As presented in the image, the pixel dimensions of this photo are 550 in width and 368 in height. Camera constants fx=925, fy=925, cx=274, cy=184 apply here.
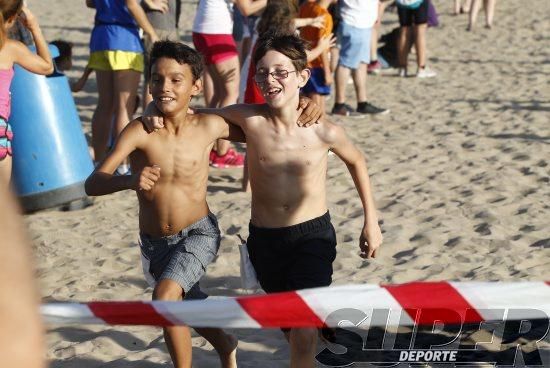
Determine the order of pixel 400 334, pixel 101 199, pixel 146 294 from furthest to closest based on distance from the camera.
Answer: pixel 101 199 → pixel 146 294 → pixel 400 334

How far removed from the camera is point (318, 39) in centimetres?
738

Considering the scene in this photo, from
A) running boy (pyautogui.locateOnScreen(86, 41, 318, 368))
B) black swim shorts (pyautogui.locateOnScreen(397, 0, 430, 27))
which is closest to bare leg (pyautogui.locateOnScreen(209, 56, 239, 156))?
running boy (pyautogui.locateOnScreen(86, 41, 318, 368))

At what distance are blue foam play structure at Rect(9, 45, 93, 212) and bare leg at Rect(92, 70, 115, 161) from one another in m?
0.44

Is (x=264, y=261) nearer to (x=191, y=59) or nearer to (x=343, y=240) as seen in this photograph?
(x=191, y=59)

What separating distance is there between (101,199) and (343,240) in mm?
2006

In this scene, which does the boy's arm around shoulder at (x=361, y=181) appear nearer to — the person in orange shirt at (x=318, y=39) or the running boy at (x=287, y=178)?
the running boy at (x=287, y=178)

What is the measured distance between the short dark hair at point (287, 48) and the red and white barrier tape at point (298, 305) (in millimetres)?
1251

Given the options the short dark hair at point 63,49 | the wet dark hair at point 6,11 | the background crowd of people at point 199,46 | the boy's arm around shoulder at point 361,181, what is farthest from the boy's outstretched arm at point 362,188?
the short dark hair at point 63,49

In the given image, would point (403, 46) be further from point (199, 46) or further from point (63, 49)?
point (63, 49)

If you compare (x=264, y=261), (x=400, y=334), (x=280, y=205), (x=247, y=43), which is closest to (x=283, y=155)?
(x=280, y=205)

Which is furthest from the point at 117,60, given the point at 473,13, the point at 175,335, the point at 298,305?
the point at 473,13

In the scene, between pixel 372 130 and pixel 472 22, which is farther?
pixel 472 22

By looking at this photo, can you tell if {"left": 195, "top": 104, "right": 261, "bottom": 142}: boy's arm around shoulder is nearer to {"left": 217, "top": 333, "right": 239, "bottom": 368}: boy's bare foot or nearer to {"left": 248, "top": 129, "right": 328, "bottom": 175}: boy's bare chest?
{"left": 248, "top": 129, "right": 328, "bottom": 175}: boy's bare chest

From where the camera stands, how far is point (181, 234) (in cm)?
338
